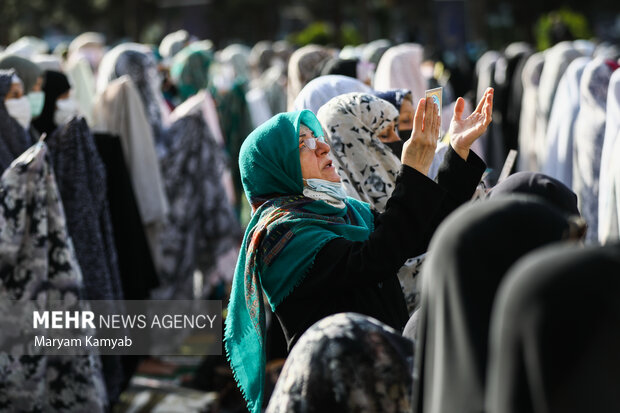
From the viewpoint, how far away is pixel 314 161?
9.42 feet

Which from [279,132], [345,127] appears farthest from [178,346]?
[279,132]

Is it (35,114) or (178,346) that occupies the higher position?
(35,114)

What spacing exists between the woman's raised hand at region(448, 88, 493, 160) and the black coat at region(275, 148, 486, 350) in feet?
0.10

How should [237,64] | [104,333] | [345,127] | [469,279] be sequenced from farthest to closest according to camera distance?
1. [237,64]
2. [104,333]
3. [345,127]
4. [469,279]

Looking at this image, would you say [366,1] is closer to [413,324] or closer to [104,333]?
[104,333]

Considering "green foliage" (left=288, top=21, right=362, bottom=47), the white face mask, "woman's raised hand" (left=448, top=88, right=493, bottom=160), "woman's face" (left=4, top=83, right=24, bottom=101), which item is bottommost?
"green foliage" (left=288, top=21, right=362, bottom=47)

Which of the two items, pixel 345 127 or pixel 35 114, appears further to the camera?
pixel 35 114

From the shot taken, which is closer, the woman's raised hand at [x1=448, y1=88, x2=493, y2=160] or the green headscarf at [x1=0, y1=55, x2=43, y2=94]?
the woman's raised hand at [x1=448, y1=88, x2=493, y2=160]

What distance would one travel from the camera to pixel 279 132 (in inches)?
111

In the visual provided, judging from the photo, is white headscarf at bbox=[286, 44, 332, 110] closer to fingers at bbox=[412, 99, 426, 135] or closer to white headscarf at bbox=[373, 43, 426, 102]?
white headscarf at bbox=[373, 43, 426, 102]

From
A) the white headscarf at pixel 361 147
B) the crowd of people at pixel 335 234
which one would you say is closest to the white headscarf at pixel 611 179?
the crowd of people at pixel 335 234

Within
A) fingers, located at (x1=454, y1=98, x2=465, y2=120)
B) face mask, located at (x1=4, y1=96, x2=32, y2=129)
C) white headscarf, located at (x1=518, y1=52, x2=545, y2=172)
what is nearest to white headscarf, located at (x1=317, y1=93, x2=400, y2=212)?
fingers, located at (x1=454, y1=98, x2=465, y2=120)

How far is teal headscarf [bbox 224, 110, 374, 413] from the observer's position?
105 inches

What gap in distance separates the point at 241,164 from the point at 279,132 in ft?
0.54
